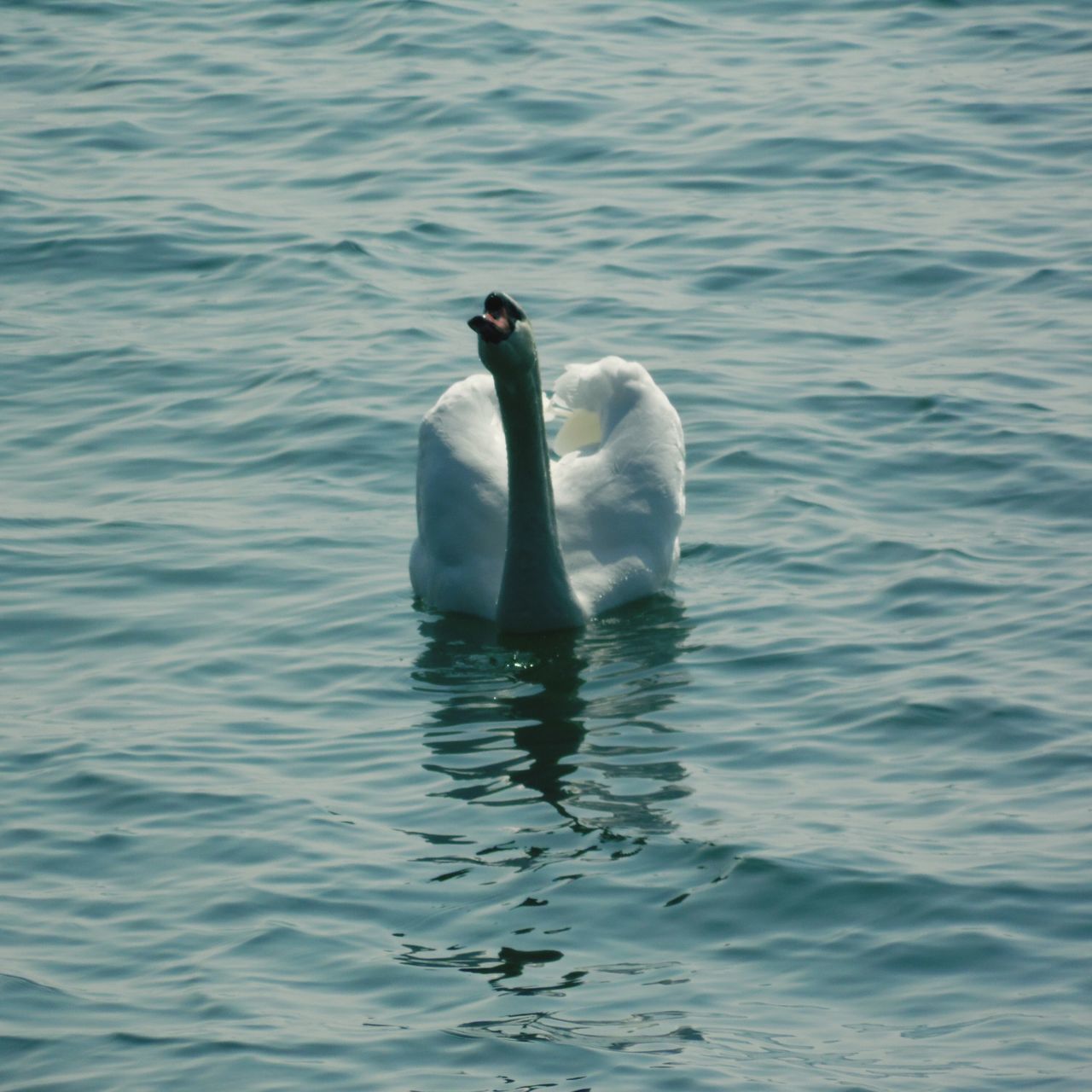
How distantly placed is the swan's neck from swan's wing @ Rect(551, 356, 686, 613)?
0.33 metres

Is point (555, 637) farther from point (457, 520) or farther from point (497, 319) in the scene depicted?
point (497, 319)

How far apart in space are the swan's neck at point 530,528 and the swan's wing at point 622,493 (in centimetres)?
33

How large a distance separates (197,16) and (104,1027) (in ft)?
58.2

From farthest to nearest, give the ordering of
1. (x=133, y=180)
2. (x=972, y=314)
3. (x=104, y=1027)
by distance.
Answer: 1. (x=133, y=180)
2. (x=972, y=314)
3. (x=104, y=1027)

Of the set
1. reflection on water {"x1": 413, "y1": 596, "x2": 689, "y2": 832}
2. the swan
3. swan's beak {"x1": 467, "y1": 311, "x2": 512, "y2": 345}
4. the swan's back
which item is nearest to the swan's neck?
the swan

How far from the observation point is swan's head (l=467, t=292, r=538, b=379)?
1038cm

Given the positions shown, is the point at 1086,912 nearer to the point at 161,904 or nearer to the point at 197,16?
the point at 161,904

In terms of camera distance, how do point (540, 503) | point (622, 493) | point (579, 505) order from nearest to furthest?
point (540, 503) → point (622, 493) → point (579, 505)

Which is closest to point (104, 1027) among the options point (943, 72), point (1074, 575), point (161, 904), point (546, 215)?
point (161, 904)

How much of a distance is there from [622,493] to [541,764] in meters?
2.33

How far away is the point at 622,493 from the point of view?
1188 centimetres

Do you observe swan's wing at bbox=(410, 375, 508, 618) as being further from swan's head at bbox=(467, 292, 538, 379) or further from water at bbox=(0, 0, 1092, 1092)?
swan's head at bbox=(467, 292, 538, 379)

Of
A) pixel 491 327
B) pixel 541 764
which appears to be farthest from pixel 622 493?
pixel 541 764

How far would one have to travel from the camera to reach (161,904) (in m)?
8.69
